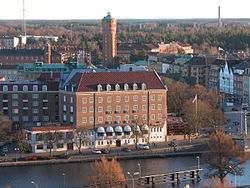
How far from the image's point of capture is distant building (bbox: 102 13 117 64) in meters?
54.8

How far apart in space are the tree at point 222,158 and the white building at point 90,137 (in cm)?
448

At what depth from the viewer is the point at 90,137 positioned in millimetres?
27500

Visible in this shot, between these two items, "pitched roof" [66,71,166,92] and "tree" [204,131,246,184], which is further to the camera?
"pitched roof" [66,71,166,92]

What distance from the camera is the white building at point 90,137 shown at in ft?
87.8

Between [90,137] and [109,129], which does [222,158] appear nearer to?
[109,129]

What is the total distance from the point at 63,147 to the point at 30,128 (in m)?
1.20

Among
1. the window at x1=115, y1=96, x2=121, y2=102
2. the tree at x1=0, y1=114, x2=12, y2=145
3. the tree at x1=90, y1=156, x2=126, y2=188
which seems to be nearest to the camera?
the tree at x1=90, y1=156, x2=126, y2=188

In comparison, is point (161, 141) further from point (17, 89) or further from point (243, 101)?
point (243, 101)

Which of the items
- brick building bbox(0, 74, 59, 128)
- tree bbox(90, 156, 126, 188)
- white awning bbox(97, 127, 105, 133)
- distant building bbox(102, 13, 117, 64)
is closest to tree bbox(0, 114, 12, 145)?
brick building bbox(0, 74, 59, 128)

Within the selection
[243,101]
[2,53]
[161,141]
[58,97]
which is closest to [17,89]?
[58,97]

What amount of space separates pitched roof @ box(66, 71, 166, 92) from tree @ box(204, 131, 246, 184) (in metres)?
5.28

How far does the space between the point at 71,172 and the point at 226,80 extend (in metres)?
18.9

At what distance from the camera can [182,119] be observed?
101 feet

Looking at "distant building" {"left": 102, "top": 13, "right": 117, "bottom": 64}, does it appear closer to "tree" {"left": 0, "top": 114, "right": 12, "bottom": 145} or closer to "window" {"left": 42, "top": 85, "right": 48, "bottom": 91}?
"window" {"left": 42, "top": 85, "right": 48, "bottom": 91}
